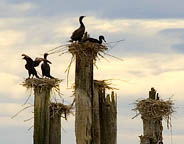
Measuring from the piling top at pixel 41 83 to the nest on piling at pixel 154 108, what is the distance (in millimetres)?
2026

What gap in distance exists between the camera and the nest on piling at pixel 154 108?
1168 cm

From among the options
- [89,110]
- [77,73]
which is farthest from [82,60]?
[89,110]

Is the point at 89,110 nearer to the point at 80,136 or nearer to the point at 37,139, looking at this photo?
the point at 80,136

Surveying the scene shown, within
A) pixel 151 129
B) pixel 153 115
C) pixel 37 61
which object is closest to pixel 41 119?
pixel 37 61

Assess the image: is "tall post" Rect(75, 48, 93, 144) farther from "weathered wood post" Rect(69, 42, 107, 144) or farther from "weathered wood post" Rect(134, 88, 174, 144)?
"weathered wood post" Rect(134, 88, 174, 144)

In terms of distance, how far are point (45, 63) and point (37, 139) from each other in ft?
9.11

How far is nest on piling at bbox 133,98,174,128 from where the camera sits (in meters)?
11.7

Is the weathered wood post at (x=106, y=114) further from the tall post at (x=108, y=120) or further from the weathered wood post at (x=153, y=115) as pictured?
the weathered wood post at (x=153, y=115)

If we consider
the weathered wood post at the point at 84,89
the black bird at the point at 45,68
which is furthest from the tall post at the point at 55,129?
the weathered wood post at the point at 84,89

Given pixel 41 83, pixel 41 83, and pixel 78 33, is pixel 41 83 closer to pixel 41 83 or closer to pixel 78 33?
pixel 41 83

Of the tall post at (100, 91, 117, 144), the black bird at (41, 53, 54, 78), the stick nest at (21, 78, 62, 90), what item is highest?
the black bird at (41, 53, 54, 78)

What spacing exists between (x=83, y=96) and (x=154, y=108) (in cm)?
329

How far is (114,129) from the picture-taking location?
9453 mm

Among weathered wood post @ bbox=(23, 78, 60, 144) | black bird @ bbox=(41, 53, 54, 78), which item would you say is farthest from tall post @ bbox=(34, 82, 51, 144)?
black bird @ bbox=(41, 53, 54, 78)
